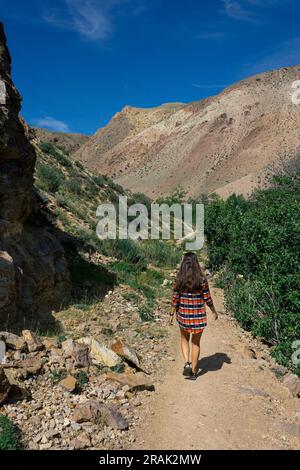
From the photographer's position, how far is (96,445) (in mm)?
4285

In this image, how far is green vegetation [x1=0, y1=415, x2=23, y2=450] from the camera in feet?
12.8

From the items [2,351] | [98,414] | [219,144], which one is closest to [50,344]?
[2,351]

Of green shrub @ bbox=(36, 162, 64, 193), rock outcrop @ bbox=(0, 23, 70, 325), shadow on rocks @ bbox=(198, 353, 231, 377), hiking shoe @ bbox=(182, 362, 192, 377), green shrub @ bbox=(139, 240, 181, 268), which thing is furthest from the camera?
green shrub @ bbox=(36, 162, 64, 193)

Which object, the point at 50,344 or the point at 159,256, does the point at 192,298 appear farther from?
the point at 159,256

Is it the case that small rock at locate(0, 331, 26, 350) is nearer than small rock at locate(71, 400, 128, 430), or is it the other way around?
small rock at locate(71, 400, 128, 430)

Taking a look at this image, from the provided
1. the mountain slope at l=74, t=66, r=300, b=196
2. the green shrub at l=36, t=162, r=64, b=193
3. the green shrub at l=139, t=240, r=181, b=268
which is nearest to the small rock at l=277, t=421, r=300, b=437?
the green shrub at l=139, t=240, r=181, b=268

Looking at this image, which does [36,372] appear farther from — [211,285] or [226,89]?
[226,89]

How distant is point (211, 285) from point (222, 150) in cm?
5275

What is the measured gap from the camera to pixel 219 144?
64.8 m

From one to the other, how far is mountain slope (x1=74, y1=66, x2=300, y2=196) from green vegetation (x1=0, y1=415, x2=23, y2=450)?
46.2m

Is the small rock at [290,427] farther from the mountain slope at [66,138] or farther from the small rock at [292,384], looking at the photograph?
the mountain slope at [66,138]

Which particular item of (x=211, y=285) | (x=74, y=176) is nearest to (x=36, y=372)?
(x=211, y=285)

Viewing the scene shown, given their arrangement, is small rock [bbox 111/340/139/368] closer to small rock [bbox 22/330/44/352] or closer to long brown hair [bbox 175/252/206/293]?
small rock [bbox 22/330/44/352]

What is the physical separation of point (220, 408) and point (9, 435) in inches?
98.0
